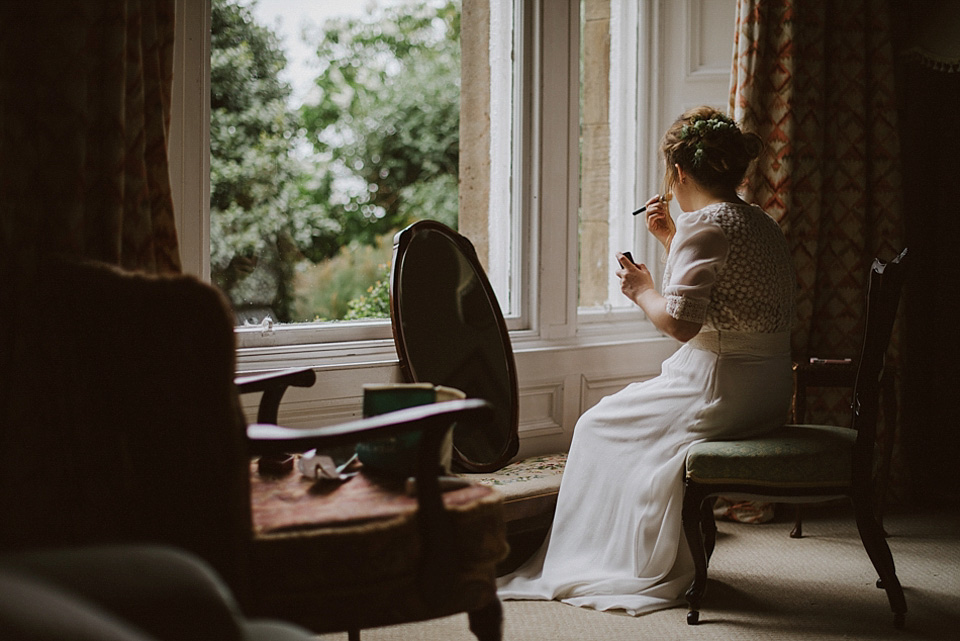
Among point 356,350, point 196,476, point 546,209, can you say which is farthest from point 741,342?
point 196,476

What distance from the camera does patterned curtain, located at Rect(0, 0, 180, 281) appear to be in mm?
1618

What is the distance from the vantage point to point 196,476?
1225 mm

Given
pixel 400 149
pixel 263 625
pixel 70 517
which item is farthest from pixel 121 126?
pixel 400 149

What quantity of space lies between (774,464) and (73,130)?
1.89 metres

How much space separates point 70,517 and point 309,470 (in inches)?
17.5

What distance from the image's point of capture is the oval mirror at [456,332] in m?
2.45

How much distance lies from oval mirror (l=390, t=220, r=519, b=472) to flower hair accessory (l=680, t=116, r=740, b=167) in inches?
30.2

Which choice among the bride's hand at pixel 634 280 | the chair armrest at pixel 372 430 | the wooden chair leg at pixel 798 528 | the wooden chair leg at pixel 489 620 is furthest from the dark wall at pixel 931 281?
the chair armrest at pixel 372 430

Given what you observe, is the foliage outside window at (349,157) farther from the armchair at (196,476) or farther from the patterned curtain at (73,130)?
the armchair at (196,476)

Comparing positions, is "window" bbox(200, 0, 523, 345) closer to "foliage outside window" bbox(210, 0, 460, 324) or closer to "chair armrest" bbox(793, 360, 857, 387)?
"foliage outside window" bbox(210, 0, 460, 324)

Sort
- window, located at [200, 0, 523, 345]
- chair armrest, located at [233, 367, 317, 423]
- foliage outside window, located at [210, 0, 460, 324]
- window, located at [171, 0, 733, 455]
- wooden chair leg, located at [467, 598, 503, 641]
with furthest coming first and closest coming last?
foliage outside window, located at [210, 0, 460, 324]
window, located at [200, 0, 523, 345]
window, located at [171, 0, 733, 455]
chair armrest, located at [233, 367, 317, 423]
wooden chair leg, located at [467, 598, 503, 641]

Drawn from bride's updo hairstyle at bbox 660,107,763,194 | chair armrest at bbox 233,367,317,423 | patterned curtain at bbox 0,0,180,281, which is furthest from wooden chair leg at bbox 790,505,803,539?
patterned curtain at bbox 0,0,180,281

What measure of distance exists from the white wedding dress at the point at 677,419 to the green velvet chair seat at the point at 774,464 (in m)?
0.11

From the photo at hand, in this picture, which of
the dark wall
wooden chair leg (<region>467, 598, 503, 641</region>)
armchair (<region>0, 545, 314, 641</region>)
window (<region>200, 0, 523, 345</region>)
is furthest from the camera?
the dark wall
